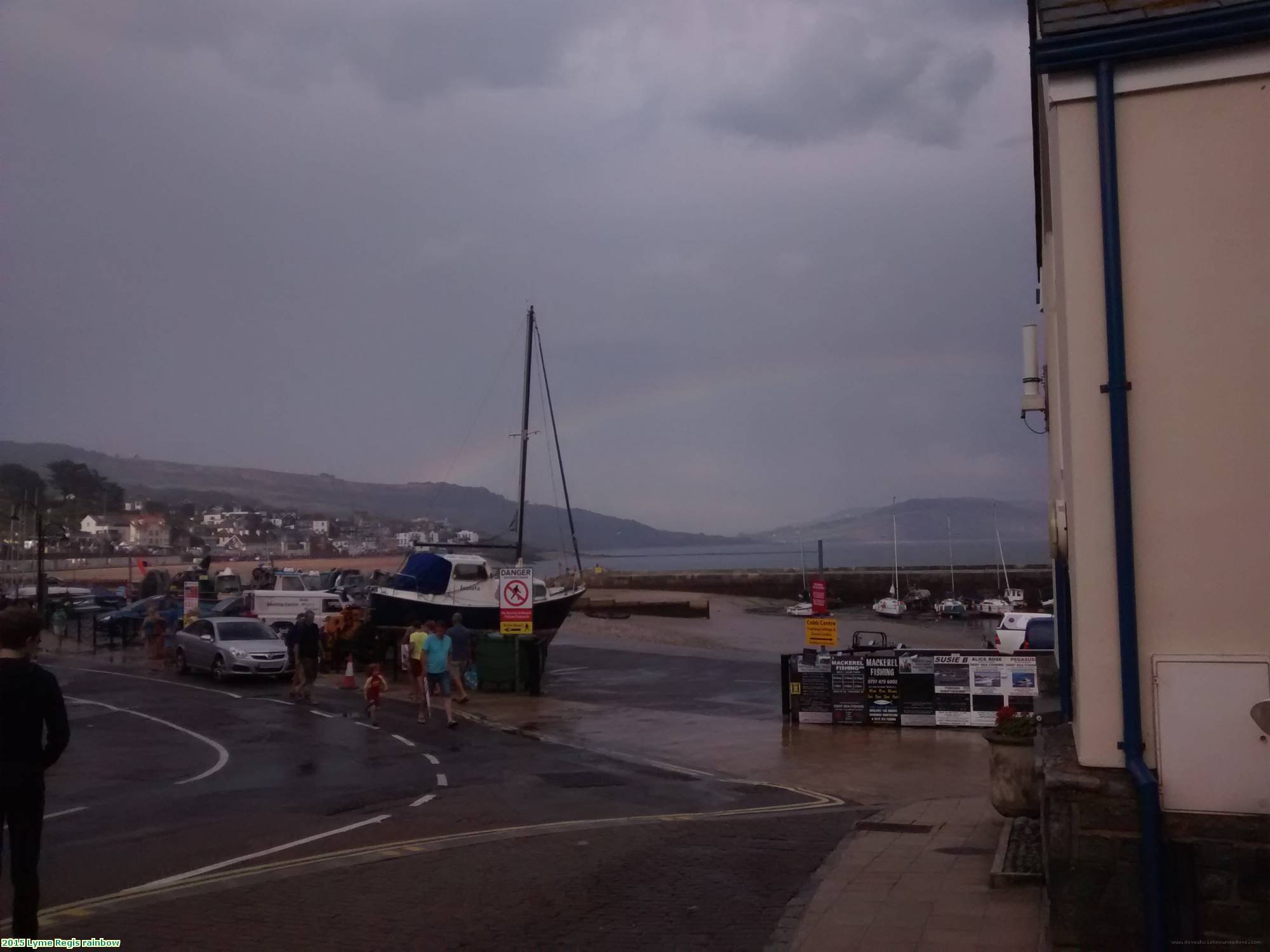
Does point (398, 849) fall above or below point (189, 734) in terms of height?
above

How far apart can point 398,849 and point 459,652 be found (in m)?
12.1

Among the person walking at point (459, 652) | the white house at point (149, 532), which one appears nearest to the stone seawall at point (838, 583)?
the white house at point (149, 532)

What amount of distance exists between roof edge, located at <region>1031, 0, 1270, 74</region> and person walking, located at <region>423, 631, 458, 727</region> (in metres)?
14.7

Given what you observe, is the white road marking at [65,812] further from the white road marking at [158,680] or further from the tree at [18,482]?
the tree at [18,482]

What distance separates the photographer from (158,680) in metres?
→ 26.7

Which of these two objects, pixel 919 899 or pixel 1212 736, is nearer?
pixel 1212 736

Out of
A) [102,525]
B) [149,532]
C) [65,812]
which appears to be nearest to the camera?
[65,812]

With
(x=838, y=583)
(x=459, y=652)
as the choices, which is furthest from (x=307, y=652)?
(x=838, y=583)

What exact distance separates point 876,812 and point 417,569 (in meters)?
22.6

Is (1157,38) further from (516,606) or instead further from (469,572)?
(469,572)

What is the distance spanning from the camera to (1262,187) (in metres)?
5.93

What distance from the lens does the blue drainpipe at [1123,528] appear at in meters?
5.61

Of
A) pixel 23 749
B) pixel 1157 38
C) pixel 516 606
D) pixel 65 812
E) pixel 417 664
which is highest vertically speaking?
pixel 1157 38

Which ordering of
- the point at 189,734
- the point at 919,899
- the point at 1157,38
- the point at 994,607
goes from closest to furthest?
1. the point at 1157,38
2. the point at 919,899
3. the point at 189,734
4. the point at 994,607
